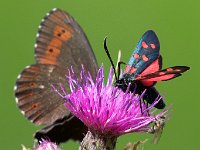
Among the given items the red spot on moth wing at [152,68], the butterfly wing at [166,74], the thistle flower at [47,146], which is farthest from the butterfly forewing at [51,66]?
the butterfly wing at [166,74]

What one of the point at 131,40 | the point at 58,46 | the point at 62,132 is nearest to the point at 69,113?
the point at 62,132

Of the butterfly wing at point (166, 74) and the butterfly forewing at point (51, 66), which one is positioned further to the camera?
the butterfly forewing at point (51, 66)

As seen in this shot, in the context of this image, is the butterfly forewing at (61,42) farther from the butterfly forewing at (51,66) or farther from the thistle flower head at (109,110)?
the thistle flower head at (109,110)

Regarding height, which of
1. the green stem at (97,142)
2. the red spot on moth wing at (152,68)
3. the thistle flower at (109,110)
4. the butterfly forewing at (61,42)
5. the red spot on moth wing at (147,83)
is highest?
the butterfly forewing at (61,42)

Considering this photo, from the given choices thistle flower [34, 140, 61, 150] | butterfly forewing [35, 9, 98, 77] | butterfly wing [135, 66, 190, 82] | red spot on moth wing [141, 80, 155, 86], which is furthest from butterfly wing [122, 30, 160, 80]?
thistle flower [34, 140, 61, 150]

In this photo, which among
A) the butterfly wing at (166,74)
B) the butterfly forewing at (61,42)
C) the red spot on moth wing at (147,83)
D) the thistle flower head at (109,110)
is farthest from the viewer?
the butterfly forewing at (61,42)
